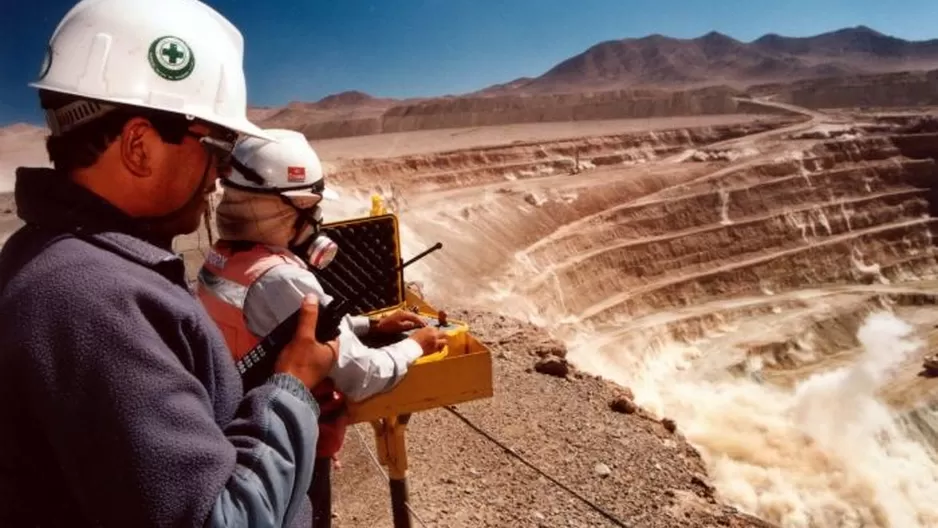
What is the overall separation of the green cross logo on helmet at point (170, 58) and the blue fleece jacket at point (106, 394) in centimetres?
35

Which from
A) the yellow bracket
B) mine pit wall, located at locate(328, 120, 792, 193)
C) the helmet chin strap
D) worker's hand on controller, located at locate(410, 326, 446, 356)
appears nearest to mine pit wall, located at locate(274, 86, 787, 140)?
mine pit wall, located at locate(328, 120, 792, 193)

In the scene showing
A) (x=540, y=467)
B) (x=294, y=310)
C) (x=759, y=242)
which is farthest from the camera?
(x=759, y=242)

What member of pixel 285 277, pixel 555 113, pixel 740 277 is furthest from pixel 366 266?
pixel 555 113

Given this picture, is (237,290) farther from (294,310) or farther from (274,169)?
(274,169)

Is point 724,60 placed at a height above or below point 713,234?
above

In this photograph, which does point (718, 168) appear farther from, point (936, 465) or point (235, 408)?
point (235, 408)

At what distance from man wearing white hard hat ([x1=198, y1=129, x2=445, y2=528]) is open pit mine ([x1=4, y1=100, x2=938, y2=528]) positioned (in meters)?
2.73

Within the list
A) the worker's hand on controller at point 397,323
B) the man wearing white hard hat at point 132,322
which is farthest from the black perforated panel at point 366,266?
the man wearing white hard hat at point 132,322

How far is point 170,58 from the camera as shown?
5.53ft

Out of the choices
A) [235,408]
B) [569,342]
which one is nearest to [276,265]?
[235,408]

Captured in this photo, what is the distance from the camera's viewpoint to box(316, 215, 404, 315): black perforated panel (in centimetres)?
450

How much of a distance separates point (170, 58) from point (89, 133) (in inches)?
10.1

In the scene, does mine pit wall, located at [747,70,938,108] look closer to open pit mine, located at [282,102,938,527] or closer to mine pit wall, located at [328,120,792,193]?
open pit mine, located at [282,102,938,527]

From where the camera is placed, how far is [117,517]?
1270 mm
